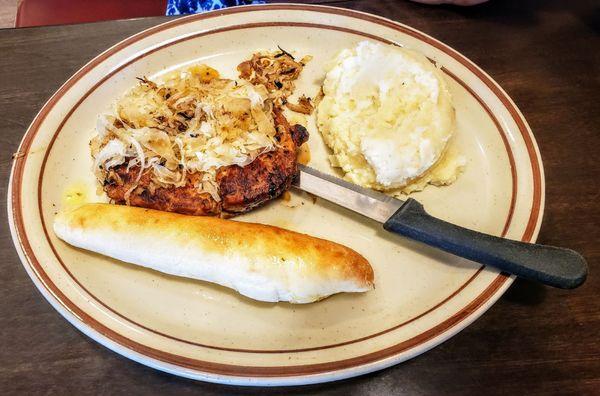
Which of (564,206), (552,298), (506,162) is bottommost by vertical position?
(552,298)

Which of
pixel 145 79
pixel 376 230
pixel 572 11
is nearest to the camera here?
pixel 376 230

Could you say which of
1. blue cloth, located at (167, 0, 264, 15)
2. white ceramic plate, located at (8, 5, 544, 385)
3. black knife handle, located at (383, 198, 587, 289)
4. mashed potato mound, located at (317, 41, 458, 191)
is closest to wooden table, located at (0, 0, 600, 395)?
white ceramic plate, located at (8, 5, 544, 385)

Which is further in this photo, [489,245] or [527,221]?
[527,221]

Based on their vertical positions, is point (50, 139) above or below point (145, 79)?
below

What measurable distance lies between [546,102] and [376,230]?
5.04ft

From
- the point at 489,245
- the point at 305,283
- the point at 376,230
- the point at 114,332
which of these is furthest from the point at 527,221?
the point at 114,332

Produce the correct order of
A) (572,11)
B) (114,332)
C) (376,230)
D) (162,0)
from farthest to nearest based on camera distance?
(162,0) < (572,11) < (376,230) < (114,332)

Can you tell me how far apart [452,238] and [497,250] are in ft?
0.63

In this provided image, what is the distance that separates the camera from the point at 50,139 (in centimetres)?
248

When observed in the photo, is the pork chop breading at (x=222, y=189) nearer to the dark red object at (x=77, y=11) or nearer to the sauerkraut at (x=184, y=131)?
the sauerkraut at (x=184, y=131)

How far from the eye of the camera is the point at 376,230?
→ 2338 mm

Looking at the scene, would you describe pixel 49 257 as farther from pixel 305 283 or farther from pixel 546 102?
pixel 546 102

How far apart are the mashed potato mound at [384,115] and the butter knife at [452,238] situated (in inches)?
6.4

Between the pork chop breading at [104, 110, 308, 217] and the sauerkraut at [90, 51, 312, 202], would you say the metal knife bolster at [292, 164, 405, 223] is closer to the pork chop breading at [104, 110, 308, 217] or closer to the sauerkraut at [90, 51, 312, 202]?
the pork chop breading at [104, 110, 308, 217]
